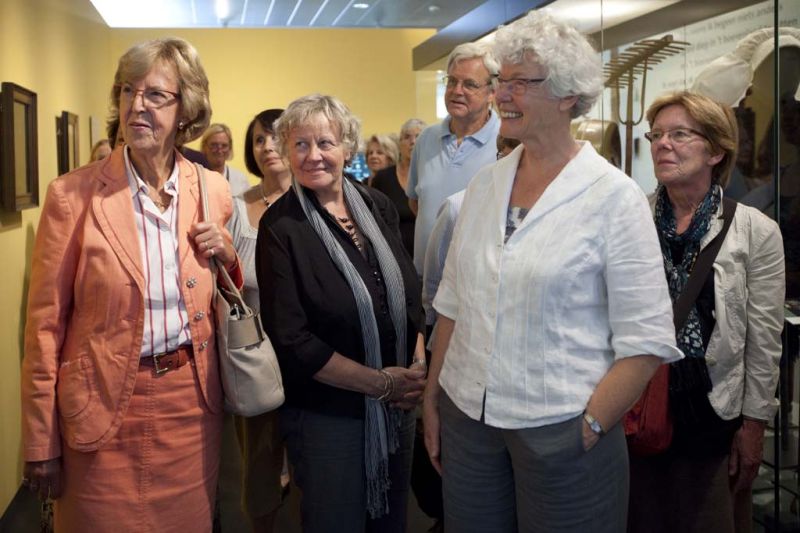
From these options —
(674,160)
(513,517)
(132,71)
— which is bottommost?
(513,517)

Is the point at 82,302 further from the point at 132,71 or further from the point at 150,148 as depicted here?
the point at 132,71

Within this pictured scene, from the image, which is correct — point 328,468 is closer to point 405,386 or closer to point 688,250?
point 405,386

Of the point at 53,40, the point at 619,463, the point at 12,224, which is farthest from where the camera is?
the point at 53,40

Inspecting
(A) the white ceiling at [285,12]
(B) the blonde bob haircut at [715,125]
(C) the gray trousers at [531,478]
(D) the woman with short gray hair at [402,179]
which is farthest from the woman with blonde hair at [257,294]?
(A) the white ceiling at [285,12]

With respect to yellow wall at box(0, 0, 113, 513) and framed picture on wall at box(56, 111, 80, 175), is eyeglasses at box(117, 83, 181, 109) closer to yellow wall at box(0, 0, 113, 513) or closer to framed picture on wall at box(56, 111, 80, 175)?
yellow wall at box(0, 0, 113, 513)

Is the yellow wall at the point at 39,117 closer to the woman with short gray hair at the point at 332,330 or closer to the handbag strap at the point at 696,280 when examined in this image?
the woman with short gray hair at the point at 332,330

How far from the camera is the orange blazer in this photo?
2.01 meters

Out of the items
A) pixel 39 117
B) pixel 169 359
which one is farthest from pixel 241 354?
pixel 39 117

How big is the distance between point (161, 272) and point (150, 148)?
334 mm

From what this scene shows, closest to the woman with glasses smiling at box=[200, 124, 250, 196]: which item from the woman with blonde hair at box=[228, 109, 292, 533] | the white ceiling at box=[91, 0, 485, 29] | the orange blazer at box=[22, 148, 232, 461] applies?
the white ceiling at box=[91, 0, 485, 29]

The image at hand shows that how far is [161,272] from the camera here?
2.09 metres

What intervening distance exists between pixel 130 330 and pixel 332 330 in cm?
60

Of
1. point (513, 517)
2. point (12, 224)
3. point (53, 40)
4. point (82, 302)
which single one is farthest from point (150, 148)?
point (53, 40)

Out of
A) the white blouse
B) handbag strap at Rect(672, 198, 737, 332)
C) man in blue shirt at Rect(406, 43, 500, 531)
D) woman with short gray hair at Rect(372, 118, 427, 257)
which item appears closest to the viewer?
the white blouse
